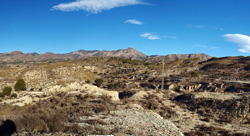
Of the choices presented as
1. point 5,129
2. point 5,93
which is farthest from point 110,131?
point 5,93

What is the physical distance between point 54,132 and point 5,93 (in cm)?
2474

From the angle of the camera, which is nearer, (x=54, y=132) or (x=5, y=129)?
(x=54, y=132)

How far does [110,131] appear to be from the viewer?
32.9 ft

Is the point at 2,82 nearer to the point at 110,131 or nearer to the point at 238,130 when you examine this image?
the point at 110,131

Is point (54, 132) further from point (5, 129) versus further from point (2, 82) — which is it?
point (2, 82)

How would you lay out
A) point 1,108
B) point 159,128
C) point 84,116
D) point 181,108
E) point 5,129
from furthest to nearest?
1. point 181,108
2. point 1,108
3. point 84,116
4. point 159,128
5. point 5,129

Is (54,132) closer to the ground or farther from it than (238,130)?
farther from it

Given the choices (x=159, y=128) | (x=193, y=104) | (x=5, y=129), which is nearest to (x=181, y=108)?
(x=193, y=104)

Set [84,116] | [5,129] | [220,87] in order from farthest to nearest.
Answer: [220,87]
[84,116]
[5,129]

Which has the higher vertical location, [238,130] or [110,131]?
[110,131]

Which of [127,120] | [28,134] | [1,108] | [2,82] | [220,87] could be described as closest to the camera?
[28,134]

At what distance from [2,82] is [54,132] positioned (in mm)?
37547

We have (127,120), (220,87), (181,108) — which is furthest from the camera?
(220,87)

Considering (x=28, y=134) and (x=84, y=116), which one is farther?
(x=84, y=116)
